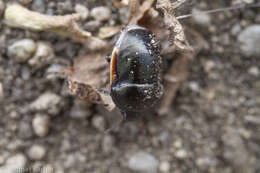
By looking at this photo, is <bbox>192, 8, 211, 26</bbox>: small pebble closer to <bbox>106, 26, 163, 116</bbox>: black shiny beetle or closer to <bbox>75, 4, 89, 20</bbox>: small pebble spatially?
<bbox>106, 26, 163, 116</bbox>: black shiny beetle

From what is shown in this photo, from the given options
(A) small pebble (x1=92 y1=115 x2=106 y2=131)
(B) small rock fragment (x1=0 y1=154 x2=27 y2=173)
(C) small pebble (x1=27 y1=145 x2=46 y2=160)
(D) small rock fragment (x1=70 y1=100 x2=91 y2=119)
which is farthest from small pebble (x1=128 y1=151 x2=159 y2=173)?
(B) small rock fragment (x1=0 y1=154 x2=27 y2=173)

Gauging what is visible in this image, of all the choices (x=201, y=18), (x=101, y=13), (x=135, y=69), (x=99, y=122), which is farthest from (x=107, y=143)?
(x=201, y=18)

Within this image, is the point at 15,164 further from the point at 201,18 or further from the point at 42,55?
the point at 201,18

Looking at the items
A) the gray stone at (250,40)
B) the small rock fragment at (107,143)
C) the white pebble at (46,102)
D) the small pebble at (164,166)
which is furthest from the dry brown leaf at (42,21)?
the gray stone at (250,40)

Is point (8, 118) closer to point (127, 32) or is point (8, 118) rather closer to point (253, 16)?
point (127, 32)

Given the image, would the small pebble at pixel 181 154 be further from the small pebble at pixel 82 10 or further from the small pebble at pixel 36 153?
the small pebble at pixel 82 10

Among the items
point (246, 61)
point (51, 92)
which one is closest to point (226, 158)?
point (246, 61)

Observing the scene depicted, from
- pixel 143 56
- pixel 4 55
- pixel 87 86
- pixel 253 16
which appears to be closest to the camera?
pixel 143 56
